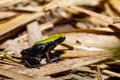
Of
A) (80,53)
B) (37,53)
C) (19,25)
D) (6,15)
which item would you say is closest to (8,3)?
(6,15)

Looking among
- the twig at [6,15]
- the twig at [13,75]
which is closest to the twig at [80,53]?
the twig at [13,75]

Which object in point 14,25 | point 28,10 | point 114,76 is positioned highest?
point 28,10

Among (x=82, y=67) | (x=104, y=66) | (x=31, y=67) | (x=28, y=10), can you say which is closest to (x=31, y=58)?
(x=31, y=67)

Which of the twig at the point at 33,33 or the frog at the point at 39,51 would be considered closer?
the frog at the point at 39,51

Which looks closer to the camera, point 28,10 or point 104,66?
point 104,66

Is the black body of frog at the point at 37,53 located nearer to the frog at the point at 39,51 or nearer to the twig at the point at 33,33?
the frog at the point at 39,51

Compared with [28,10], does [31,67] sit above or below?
below

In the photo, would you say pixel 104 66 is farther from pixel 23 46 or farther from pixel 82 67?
pixel 23 46

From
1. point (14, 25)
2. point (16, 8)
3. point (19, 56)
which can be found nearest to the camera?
point (19, 56)
